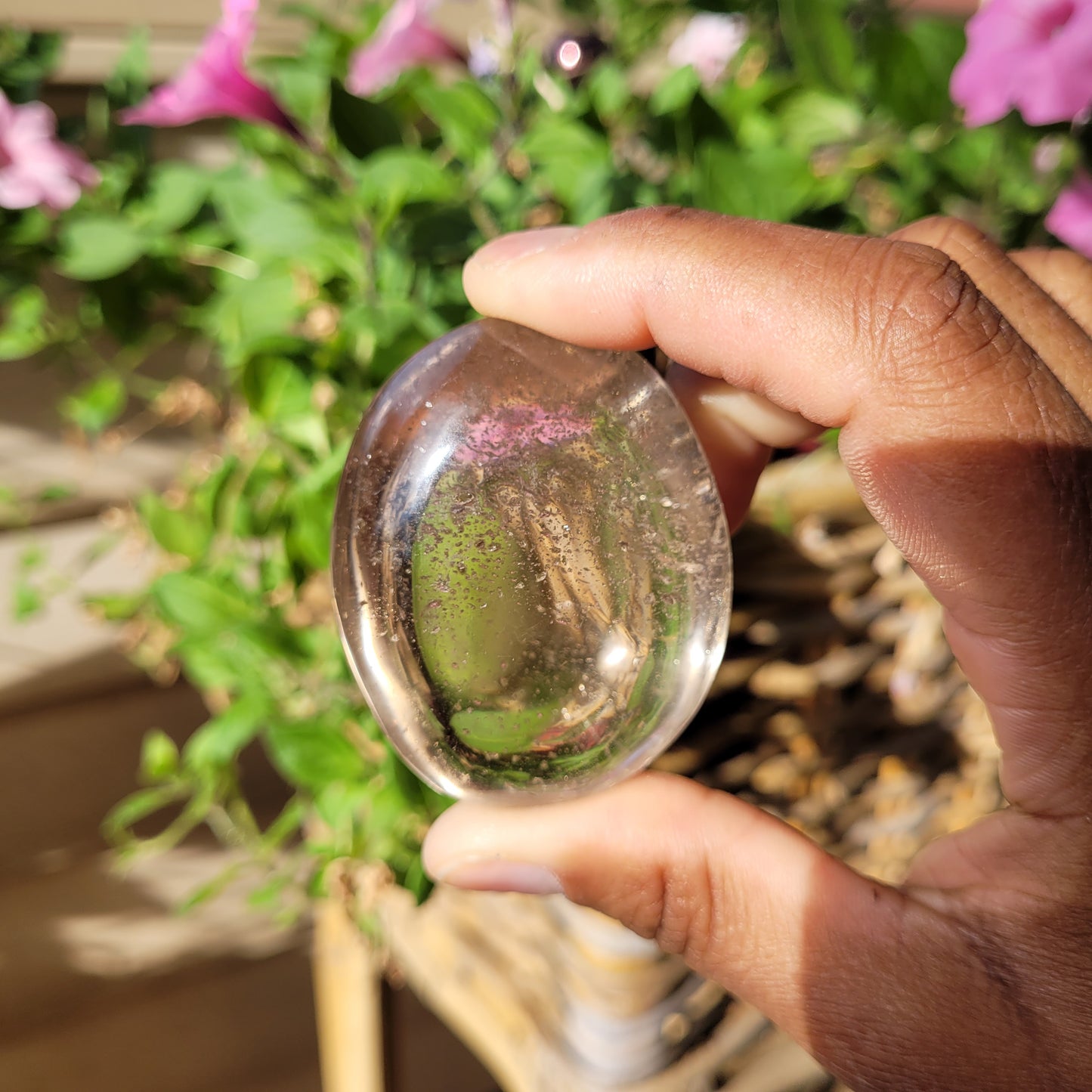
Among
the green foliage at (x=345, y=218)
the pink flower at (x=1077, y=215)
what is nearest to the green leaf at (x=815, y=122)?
the green foliage at (x=345, y=218)

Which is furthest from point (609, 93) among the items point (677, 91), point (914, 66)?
point (914, 66)

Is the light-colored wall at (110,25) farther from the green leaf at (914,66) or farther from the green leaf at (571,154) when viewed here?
the green leaf at (914,66)

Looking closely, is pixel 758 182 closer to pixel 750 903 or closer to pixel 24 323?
pixel 750 903

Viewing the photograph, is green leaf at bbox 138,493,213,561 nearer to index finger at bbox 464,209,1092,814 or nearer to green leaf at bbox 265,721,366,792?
green leaf at bbox 265,721,366,792

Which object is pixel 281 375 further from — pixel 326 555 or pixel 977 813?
pixel 977 813

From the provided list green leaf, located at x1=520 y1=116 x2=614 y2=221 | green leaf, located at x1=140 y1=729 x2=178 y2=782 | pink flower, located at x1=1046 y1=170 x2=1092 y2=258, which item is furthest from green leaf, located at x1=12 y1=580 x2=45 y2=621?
pink flower, located at x1=1046 y1=170 x2=1092 y2=258
